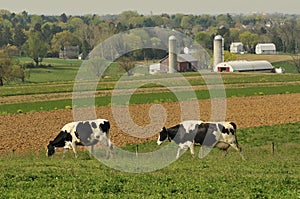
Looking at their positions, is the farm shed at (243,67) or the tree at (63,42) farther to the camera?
the tree at (63,42)

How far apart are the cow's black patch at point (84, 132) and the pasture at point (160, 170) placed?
560 millimetres

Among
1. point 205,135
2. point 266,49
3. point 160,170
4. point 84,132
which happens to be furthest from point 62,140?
point 266,49

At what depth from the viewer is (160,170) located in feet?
59.7

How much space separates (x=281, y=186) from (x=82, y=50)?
14630cm

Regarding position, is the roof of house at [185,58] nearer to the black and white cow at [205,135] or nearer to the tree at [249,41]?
the tree at [249,41]

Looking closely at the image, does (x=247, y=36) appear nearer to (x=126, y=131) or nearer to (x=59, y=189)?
(x=126, y=131)

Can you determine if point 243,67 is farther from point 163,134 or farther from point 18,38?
point 18,38

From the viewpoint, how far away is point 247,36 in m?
194

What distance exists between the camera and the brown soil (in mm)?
31219

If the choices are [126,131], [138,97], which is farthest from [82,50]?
[126,131]

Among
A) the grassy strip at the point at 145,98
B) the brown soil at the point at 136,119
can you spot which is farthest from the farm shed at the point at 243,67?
the brown soil at the point at 136,119

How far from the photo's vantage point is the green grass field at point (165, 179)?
14.1 meters

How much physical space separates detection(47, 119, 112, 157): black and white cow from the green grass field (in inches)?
77.8

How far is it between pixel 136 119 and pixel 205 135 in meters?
17.5
